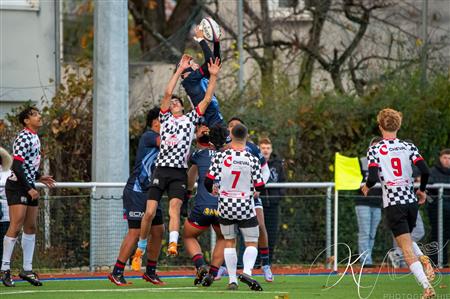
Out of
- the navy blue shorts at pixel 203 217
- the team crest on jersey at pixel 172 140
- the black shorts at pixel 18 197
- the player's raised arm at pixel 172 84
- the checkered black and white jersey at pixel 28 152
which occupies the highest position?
the player's raised arm at pixel 172 84

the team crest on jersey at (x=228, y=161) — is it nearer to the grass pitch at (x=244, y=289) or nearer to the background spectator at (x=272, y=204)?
the grass pitch at (x=244, y=289)

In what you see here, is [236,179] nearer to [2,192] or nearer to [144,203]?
[144,203]

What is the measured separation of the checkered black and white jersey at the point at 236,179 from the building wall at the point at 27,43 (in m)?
11.2

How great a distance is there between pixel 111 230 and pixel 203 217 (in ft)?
14.9

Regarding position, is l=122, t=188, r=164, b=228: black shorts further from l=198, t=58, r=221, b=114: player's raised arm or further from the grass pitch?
l=198, t=58, r=221, b=114: player's raised arm

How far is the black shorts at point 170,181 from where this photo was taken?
1533 centimetres

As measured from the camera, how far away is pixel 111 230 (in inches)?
774

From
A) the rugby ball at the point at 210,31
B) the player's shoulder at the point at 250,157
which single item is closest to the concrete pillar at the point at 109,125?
the rugby ball at the point at 210,31

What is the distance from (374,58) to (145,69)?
482 centimetres

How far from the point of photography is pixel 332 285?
15.9m

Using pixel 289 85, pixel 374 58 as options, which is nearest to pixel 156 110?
pixel 289 85

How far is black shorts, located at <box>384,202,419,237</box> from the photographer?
45.1 ft

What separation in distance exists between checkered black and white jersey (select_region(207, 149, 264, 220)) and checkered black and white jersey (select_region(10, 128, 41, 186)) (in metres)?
2.57

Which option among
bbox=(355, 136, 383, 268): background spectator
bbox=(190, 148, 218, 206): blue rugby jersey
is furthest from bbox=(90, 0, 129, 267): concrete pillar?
bbox=(190, 148, 218, 206): blue rugby jersey
